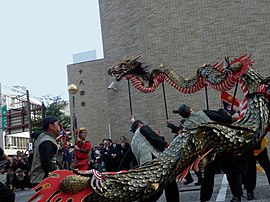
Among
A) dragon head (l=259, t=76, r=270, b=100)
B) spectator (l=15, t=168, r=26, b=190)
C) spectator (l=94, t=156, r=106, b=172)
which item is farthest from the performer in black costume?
spectator (l=15, t=168, r=26, b=190)

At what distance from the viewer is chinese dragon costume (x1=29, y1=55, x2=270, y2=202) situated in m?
3.49

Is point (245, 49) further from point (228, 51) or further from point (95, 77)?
point (95, 77)

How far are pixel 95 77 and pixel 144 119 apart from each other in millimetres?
12479

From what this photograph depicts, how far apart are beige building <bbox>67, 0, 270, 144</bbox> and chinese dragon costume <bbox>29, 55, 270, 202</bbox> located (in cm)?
1142

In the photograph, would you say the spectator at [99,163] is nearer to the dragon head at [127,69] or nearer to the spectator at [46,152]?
the dragon head at [127,69]

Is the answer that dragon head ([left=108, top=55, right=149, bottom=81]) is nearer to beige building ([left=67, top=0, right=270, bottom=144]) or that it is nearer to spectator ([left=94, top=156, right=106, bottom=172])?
beige building ([left=67, top=0, right=270, bottom=144])

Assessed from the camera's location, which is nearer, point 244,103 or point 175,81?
point 244,103

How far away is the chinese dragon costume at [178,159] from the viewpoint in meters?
3.49

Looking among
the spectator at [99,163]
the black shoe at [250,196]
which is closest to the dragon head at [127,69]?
the black shoe at [250,196]

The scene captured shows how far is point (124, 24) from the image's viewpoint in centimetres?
A: 1933

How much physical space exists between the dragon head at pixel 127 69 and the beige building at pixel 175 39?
691 centimetres

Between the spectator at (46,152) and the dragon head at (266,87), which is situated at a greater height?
the dragon head at (266,87)

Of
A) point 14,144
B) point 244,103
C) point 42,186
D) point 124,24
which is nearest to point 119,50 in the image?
point 124,24

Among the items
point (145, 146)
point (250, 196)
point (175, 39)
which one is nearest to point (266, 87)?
point (145, 146)
